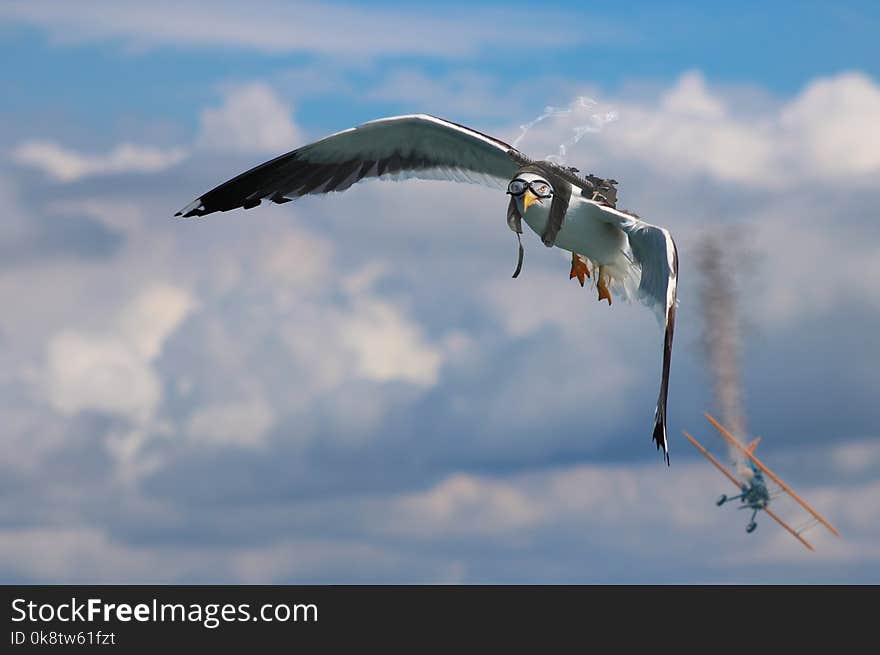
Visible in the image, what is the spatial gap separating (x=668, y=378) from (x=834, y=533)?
640 centimetres

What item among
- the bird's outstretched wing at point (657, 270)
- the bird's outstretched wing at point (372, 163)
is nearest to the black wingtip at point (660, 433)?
the bird's outstretched wing at point (657, 270)

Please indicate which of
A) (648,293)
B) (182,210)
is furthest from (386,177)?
(648,293)

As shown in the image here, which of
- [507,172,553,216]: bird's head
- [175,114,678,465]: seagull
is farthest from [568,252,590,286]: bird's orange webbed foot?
[507,172,553,216]: bird's head

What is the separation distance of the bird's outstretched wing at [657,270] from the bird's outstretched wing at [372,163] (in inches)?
271

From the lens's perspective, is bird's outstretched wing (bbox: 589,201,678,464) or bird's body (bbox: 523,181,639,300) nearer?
bird's outstretched wing (bbox: 589,201,678,464)

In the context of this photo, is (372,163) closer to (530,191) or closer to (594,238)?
(530,191)

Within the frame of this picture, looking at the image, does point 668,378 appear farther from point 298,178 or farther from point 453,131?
point 298,178

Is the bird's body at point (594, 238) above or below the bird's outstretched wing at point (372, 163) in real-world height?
below

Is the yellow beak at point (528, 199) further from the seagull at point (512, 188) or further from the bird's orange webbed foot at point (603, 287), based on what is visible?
the bird's orange webbed foot at point (603, 287)

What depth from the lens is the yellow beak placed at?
150 feet

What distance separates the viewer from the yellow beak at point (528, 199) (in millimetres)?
45656

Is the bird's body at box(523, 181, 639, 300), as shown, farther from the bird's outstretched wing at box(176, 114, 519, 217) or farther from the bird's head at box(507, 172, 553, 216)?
the bird's outstretched wing at box(176, 114, 519, 217)

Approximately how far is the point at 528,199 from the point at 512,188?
87cm

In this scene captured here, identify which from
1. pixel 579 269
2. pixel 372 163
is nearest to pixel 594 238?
pixel 579 269
